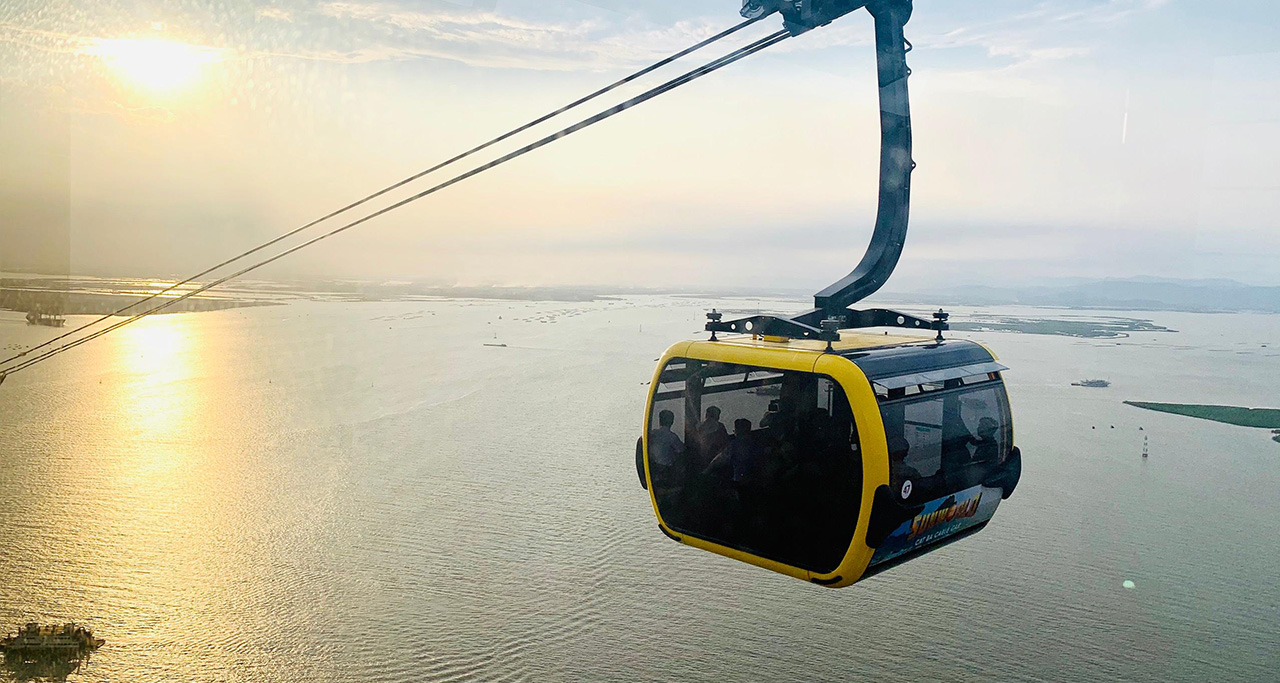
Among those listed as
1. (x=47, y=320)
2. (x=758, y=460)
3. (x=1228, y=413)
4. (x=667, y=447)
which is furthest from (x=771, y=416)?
(x=47, y=320)

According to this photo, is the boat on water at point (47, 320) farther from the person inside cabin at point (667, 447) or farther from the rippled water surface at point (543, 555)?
the person inside cabin at point (667, 447)

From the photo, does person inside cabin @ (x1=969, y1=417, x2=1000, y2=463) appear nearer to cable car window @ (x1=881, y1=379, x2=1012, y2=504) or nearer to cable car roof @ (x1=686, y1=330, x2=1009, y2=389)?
cable car window @ (x1=881, y1=379, x2=1012, y2=504)

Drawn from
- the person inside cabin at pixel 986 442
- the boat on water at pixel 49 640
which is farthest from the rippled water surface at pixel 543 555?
the person inside cabin at pixel 986 442

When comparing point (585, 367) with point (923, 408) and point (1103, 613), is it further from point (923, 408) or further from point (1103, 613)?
point (923, 408)

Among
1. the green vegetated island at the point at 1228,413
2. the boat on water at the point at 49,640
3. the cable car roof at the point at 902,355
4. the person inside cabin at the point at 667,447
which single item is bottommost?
the boat on water at the point at 49,640

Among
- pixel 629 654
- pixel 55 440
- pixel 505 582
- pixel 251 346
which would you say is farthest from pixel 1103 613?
pixel 251 346

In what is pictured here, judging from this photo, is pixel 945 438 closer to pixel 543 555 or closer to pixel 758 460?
pixel 758 460
